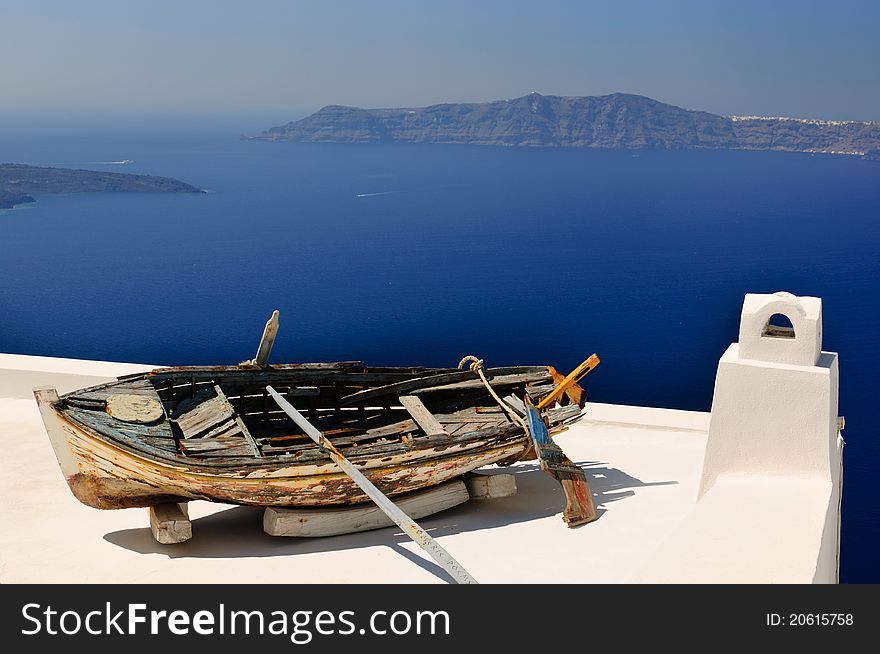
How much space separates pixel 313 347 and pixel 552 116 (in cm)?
6316

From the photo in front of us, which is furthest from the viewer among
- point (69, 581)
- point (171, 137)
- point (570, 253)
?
point (171, 137)

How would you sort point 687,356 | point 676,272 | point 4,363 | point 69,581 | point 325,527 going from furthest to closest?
point 676,272 < point 687,356 < point 4,363 < point 325,527 < point 69,581

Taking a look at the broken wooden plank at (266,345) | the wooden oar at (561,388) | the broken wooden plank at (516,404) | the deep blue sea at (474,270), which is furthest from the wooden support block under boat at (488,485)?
the deep blue sea at (474,270)

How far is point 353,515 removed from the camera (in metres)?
5.87

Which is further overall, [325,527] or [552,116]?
[552,116]

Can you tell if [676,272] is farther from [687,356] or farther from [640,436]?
[640,436]

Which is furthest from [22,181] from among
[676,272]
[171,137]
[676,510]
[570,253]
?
[171,137]

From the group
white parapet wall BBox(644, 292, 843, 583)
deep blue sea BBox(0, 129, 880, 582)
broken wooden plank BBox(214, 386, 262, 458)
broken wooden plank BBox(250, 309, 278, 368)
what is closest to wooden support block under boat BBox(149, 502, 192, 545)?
broken wooden plank BBox(214, 386, 262, 458)

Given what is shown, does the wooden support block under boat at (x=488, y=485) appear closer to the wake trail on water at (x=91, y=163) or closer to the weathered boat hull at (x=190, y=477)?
the weathered boat hull at (x=190, y=477)

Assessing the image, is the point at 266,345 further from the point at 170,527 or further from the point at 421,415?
the point at 170,527

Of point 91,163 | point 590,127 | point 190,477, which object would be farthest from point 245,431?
point 590,127

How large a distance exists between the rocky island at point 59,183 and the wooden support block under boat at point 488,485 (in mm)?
50935

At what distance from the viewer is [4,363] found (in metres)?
9.17

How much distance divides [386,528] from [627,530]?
1.51 meters
